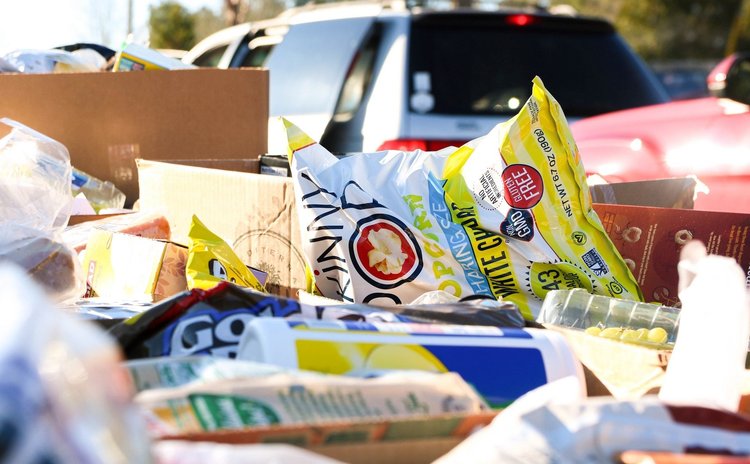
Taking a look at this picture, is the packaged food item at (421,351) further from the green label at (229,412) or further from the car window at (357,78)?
the car window at (357,78)

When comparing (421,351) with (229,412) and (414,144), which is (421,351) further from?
(414,144)

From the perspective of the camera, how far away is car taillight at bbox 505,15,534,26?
5023mm

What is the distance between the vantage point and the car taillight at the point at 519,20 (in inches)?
198

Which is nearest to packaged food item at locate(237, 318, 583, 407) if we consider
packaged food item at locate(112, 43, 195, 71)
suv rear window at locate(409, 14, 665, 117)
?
packaged food item at locate(112, 43, 195, 71)

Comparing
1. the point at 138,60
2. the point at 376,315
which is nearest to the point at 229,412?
the point at 376,315

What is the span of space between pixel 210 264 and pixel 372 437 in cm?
82

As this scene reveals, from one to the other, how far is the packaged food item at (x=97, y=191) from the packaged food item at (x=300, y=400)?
188cm

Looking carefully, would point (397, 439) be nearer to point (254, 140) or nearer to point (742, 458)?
point (742, 458)

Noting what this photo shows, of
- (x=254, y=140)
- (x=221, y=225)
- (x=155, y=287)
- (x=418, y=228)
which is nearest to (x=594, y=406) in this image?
(x=418, y=228)

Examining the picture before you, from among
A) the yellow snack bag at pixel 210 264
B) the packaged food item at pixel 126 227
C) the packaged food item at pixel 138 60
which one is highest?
the packaged food item at pixel 138 60

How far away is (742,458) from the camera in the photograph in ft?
2.87

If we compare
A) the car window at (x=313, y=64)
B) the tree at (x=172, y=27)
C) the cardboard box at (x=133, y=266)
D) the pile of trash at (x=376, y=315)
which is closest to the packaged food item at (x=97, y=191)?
the pile of trash at (x=376, y=315)

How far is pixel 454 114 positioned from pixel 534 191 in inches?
115

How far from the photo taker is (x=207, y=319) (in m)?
1.24
